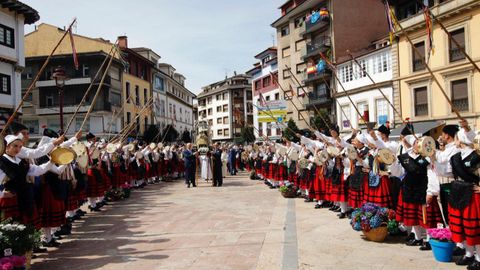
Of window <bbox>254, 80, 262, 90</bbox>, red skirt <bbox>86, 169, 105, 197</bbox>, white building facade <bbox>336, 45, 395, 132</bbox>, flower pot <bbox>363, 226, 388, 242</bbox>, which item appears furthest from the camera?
window <bbox>254, 80, 262, 90</bbox>

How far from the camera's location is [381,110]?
30250 millimetres

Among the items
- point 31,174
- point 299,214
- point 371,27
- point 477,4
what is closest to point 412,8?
point 477,4

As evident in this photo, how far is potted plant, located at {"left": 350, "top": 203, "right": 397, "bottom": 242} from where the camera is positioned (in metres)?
7.48

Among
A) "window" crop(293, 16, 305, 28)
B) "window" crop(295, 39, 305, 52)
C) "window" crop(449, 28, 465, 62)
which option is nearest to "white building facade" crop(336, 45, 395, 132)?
"window" crop(449, 28, 465, 62)

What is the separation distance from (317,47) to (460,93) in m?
17.2

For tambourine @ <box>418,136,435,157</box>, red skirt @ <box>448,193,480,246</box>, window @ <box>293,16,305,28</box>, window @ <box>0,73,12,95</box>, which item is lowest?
red skirt @ <box>448,193,480,246</box>

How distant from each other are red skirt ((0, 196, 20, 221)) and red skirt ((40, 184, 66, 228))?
114 cm

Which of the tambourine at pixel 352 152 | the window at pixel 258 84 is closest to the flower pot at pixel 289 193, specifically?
the tambourine at pixel 352 152

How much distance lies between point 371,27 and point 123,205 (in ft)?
106

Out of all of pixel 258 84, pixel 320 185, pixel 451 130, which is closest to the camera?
pixel 451 130

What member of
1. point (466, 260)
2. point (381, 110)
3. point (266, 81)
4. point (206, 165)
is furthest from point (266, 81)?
point (466, 260)

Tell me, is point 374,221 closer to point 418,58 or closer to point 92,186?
point 92,186

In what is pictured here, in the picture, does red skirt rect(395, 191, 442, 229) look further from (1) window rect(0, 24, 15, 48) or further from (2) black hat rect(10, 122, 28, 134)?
(1) window rect(0, 24, 15, 48)

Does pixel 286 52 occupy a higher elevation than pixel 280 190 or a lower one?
higher
